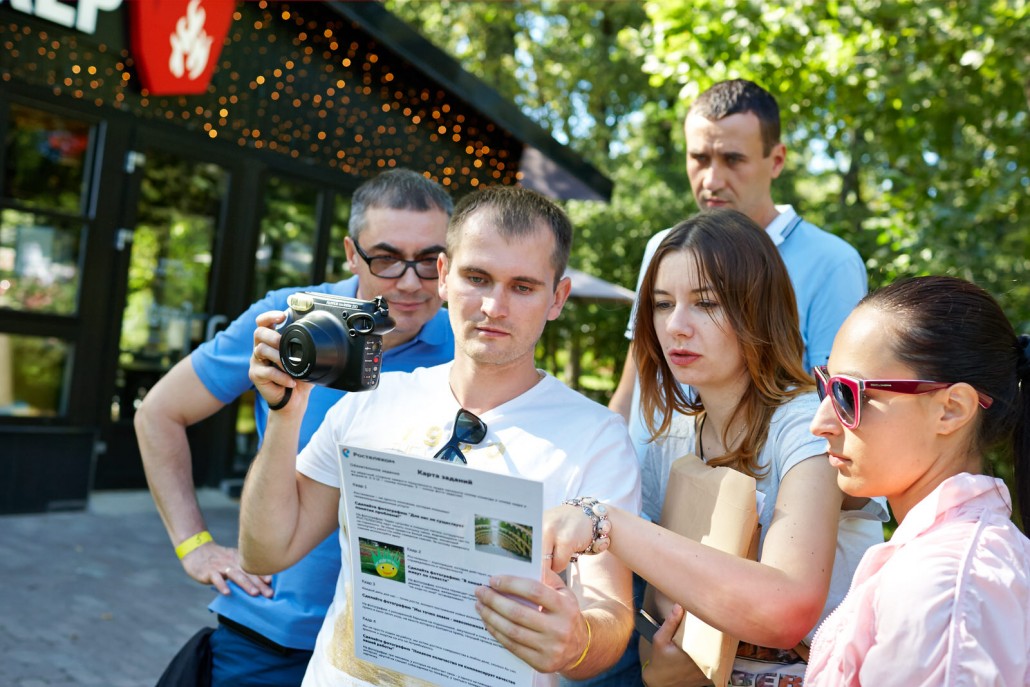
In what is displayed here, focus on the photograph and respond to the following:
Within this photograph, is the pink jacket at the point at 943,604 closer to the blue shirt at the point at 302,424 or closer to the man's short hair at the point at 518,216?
the man's short hair at the point at 518,216

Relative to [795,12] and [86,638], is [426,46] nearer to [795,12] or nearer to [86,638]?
[795,12]

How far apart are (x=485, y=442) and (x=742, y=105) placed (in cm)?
182

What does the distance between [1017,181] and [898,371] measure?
7.30 metres

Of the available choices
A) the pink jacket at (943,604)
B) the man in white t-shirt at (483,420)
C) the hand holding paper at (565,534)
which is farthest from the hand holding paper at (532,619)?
the pink jacket at (943,604)

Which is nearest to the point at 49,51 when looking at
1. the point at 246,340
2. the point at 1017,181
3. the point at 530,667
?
the point at 246,340

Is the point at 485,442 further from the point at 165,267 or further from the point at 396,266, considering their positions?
the point at 165,267

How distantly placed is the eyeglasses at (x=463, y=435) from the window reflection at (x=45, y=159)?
597cm

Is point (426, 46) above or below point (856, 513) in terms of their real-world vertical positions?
above

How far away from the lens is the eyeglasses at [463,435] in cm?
218

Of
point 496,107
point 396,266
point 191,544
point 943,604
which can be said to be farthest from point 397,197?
point 496,107

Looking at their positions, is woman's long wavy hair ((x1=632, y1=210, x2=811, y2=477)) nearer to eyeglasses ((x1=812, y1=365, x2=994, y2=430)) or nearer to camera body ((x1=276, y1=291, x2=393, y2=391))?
eyeglasses ((x1=812, y1=365, x2=994, y2=430))

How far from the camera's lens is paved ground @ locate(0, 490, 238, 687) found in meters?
4.59

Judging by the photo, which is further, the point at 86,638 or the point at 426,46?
the point at 426,46

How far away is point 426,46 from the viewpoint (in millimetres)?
9180
